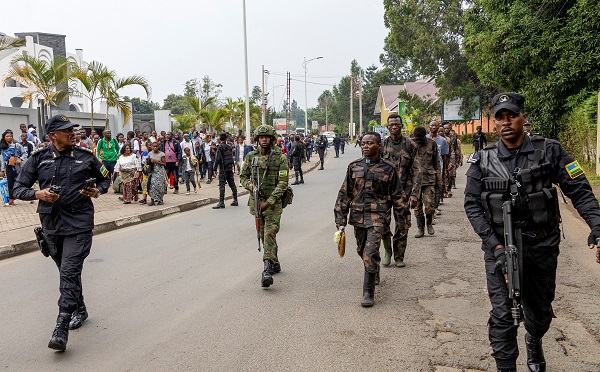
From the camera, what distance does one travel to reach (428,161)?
973cm

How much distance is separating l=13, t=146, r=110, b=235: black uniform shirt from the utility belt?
11.1 ft

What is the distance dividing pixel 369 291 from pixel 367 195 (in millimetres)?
953

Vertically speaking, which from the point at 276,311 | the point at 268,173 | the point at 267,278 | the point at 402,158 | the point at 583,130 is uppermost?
the point at 583,130

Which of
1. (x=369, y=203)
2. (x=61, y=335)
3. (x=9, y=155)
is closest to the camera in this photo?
(x=61, y=335)

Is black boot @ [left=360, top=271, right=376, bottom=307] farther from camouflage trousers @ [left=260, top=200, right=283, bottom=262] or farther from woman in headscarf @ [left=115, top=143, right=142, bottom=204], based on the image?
woman in headscarf @ [left=115, top=143, right=142, bottom=204]

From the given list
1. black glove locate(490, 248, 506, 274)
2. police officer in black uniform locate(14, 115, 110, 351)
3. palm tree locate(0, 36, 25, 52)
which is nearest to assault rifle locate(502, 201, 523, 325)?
black glove locate(490, 248, 506, 274)

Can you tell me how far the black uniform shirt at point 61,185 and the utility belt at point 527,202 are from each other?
11.1ft

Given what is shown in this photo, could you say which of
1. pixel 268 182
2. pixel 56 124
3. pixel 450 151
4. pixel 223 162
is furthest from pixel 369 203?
pixel 450 151

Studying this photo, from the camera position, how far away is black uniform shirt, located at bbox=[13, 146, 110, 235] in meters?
5.11

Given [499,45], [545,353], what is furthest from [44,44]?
[545,353]

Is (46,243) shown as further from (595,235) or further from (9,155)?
(9,155)

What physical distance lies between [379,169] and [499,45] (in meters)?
16.1

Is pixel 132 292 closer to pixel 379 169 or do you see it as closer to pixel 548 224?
pixel 379 169

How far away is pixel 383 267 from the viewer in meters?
7.59
